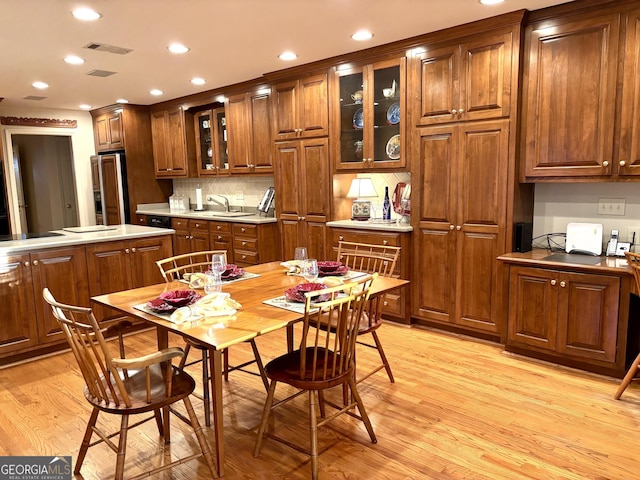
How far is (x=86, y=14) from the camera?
9.73ft

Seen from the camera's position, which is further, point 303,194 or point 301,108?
point 303,194

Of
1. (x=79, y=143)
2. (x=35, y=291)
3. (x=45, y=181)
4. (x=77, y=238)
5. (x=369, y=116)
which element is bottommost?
(x=35, y=291)

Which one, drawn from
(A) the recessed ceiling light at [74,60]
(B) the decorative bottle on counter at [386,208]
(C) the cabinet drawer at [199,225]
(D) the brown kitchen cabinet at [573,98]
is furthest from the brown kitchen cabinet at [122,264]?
(D) the brown kitchen cabinet at [573,98]

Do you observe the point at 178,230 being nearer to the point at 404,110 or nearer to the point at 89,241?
the point at 89,241

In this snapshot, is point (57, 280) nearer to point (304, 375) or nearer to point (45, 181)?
point (304, 375)

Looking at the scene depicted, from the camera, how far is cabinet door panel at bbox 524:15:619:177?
2.91 metres

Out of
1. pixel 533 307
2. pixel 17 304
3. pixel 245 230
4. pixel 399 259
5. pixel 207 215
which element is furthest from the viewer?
pixel 207 215

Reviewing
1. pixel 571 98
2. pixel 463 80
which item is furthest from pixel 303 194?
pixel 571 98

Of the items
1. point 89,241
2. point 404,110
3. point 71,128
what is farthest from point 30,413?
point 71,128

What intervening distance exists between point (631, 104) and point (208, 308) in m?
2.80

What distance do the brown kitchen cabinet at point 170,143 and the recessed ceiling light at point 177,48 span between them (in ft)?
7.43

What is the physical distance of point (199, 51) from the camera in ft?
12.8

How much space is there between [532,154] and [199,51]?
280 centimetres

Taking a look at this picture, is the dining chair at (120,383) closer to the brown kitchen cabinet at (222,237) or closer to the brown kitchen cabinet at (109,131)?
the brown kitchen cabinet at (222,237)
